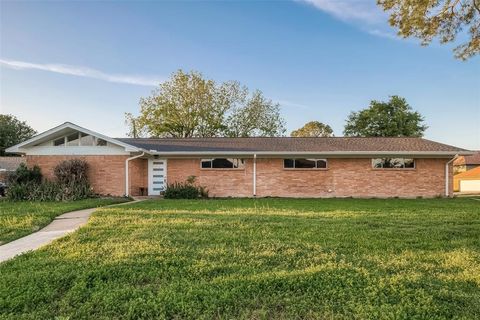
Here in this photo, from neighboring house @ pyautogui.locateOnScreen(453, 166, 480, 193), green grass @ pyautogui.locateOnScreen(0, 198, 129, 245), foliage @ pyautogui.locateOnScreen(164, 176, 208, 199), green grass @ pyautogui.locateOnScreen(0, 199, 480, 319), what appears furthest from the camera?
neighboring house @ pyautogui.locateOnScreen(453, 166, 480, 193)

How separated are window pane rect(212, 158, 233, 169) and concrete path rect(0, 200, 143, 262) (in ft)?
28.4

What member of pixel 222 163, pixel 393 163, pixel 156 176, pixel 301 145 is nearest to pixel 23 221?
pixel 156 176

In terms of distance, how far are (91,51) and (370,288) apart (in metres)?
16.9

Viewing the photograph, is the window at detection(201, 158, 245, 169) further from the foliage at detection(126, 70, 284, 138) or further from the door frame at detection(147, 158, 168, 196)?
the foliage at detection(126, 70, 284, 138)

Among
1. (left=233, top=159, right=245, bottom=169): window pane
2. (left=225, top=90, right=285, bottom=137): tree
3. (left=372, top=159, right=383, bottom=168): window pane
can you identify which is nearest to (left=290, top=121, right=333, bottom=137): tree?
(left=225, top=90, right=285, bottom=137): tree

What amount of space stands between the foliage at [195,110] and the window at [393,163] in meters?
20.1

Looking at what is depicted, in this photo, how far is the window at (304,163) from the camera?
1738 cm

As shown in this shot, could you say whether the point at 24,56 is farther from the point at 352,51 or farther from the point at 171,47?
the point at 352,51

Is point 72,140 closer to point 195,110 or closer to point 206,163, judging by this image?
point 206,163

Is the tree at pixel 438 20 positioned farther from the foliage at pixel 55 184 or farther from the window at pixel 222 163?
the foliage at pixel 55 184

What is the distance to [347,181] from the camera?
1731cm

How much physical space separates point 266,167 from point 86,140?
9308 mm

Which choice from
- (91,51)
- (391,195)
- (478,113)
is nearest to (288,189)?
(391,195)

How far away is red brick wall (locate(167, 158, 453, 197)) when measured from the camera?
56.7 feet
